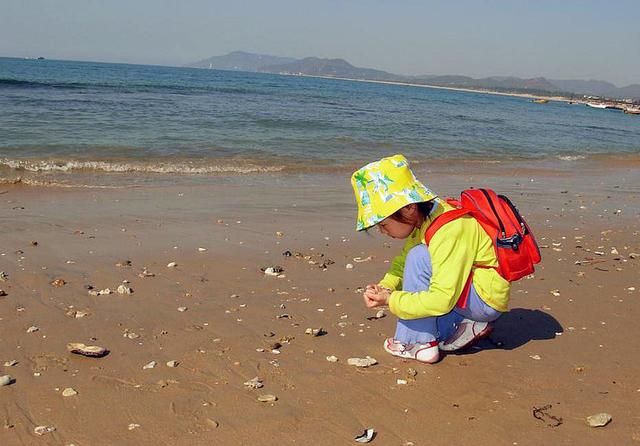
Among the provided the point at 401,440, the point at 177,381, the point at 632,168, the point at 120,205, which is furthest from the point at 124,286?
the point at 632,168

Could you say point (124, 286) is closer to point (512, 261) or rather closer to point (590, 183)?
point (512, 261)

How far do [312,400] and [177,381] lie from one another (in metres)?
0.82

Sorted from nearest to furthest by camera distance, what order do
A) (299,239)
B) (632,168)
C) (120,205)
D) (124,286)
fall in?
(124,286)
(299,239)
(120,205)
(632,168)

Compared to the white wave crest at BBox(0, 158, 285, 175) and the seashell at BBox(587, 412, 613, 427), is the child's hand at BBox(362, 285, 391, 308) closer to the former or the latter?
the seashell at BBox(587, 412, 613, 427)

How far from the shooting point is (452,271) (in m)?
3.45

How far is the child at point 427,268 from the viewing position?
343 cm

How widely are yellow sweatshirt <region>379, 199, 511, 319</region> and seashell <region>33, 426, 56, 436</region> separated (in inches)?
77.9

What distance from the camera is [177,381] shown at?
3.49m

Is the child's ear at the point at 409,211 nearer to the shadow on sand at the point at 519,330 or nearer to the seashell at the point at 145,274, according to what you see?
the shadow on sand at the point at 519,330

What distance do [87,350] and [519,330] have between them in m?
3.10

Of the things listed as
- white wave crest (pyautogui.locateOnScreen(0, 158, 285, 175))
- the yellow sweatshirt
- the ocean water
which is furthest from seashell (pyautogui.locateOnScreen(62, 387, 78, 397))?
white wave crest (pyautogui.locateOnScreen(0, 158, 285, 175))

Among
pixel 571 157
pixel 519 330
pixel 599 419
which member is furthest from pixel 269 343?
pixel 571 157

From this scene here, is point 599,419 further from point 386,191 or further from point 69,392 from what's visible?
point 69,392

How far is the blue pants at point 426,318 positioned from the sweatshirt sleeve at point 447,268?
111mm
